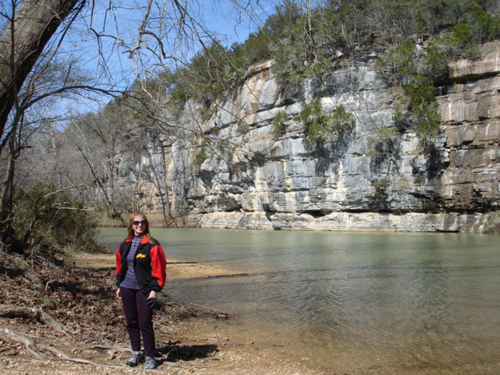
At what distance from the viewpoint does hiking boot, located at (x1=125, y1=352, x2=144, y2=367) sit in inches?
153

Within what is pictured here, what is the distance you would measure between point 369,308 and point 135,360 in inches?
180

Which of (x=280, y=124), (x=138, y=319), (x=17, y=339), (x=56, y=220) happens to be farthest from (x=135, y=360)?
(x=280, y=124)

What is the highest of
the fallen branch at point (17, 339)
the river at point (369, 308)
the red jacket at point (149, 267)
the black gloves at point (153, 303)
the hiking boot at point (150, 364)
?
the red jacket at point (149, 267)

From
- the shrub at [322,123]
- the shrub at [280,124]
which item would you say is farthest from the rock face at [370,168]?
the shrub at [322,123]

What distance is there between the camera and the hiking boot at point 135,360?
Answer: 3896 millimetres

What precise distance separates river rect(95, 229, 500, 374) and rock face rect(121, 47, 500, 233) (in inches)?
507

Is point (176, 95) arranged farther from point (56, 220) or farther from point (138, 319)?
point (56, 220)

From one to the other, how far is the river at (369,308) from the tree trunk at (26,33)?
412cm

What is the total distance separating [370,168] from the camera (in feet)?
105

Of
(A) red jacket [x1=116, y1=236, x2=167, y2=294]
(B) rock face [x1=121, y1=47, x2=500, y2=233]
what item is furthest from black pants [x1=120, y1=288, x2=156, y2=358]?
(B) rock face [x1=121, y1=47, x2=500, y2=233]

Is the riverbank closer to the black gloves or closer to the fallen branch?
the fallen branch

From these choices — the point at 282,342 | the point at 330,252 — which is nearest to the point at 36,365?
the point at 282,342

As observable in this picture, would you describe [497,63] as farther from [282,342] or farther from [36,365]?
[36,365]

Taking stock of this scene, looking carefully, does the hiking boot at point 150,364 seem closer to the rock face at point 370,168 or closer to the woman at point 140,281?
the woman at point 140,281
